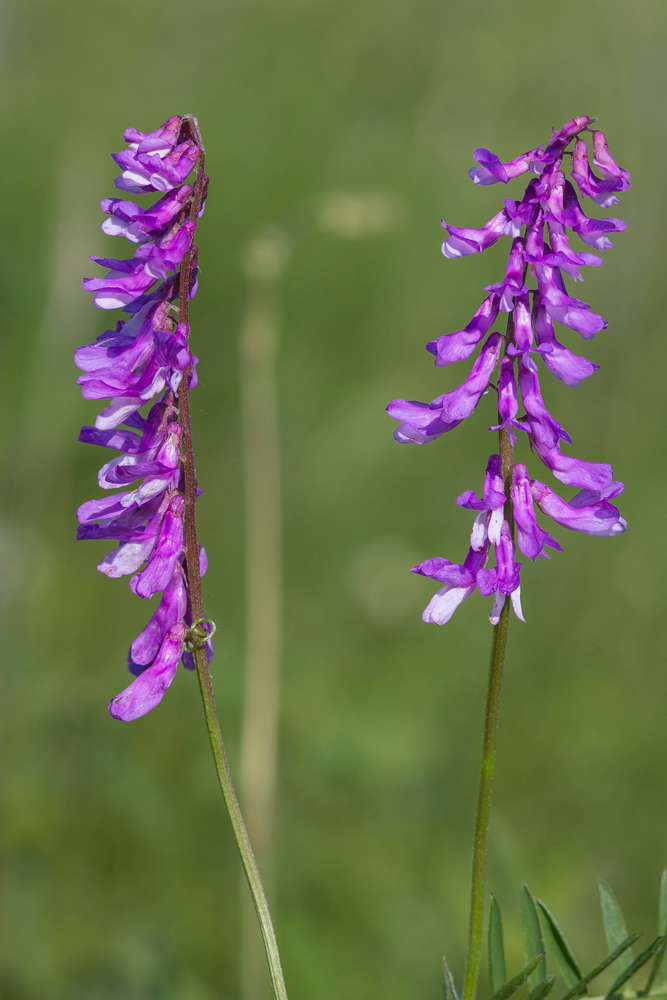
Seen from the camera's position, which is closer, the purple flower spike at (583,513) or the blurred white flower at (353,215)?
the purple flower spike at (583,513)

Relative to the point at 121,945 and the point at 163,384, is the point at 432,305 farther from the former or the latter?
the point at 163,384

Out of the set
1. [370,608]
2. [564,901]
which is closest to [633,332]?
[370,608]

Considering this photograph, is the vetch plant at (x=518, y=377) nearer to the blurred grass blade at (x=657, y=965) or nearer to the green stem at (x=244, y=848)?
the blurred grass blade at (x=657, y=965)

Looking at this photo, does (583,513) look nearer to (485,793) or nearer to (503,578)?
(503,578)

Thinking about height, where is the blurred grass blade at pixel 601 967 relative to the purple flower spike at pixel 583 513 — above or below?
below

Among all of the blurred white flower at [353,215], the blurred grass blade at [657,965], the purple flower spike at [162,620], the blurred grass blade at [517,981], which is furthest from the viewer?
the blurred white flower at [353,215]

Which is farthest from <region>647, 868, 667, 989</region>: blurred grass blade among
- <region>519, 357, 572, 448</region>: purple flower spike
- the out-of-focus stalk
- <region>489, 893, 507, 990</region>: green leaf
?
the out-of-focus stalk

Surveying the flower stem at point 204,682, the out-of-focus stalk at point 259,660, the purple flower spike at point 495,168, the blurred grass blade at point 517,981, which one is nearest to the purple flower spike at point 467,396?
the purple flower spike at point 495,168
